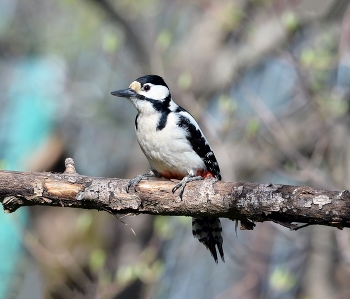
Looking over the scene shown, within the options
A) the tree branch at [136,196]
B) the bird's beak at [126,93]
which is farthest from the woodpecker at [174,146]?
the tree branch at [136,196]

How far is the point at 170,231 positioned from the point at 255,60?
9.68 ft

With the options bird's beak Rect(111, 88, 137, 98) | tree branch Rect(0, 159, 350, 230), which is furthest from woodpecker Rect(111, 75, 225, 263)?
tree branch Rect(0, 159, 350, 230)

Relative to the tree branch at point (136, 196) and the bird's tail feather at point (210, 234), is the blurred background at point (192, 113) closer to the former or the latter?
the bird's tail feather at point (210, 234)

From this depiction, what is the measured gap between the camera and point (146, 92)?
462 centimetres

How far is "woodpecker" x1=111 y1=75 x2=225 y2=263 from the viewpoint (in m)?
4.18

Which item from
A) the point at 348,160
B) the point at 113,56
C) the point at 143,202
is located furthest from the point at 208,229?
the point at 348,160

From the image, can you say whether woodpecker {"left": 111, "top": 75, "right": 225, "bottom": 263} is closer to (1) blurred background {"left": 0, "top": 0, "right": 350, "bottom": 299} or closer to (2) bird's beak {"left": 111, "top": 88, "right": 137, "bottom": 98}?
(2) bird's beak {"left": 111, "top": 88, "right": 137, "bottom": 98}

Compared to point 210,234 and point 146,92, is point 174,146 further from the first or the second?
point 210,234

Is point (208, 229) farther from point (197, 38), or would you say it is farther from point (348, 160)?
point (197, 38)

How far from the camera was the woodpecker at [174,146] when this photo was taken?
418cm

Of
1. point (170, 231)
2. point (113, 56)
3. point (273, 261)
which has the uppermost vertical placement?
point (113, 56)

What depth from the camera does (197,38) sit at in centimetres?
770

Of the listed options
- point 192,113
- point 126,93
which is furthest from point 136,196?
point 192,113

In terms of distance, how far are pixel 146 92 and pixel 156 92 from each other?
9cm
